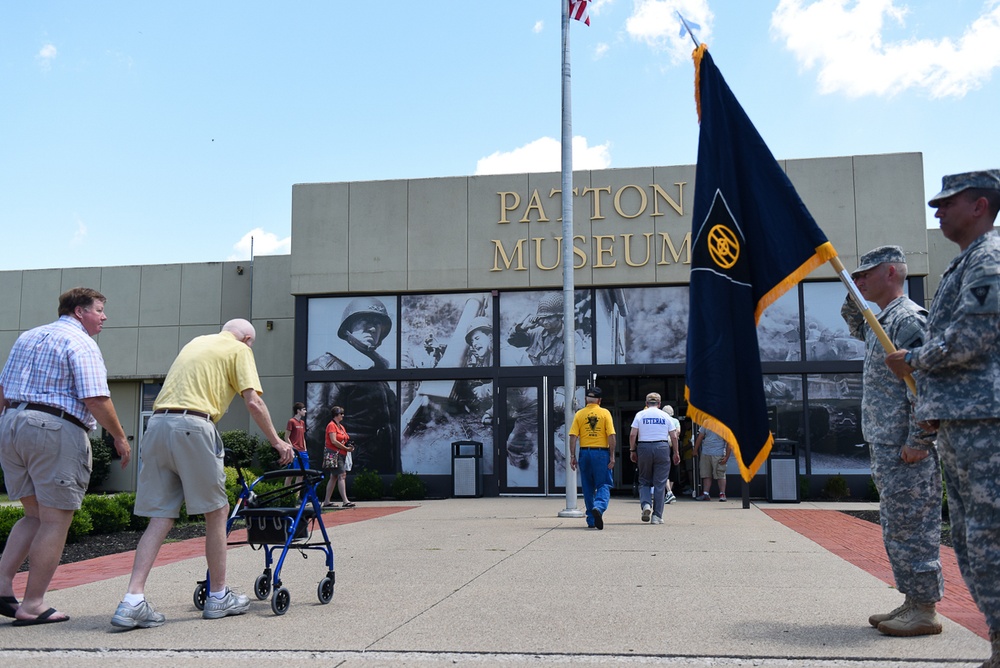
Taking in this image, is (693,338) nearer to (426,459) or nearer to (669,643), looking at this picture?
(669,643)

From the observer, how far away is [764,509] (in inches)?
607

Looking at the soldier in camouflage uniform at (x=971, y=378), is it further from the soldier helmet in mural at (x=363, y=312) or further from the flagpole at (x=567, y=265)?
the soldier helmet in mural at (x=363, y=312)

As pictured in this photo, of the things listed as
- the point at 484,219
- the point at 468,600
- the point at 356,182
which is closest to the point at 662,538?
the point at 468,600

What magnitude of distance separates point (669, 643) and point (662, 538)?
5.46 meters

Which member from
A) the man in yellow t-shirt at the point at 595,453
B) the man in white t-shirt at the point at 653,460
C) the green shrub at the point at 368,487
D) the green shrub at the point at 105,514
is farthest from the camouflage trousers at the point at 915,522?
the green shrub at the point at 368,487

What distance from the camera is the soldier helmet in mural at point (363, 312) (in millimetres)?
20156

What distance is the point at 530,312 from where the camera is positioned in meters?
19.7

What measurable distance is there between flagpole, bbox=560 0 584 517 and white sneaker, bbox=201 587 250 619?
26.1 ft

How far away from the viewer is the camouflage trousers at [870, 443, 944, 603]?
4898mm

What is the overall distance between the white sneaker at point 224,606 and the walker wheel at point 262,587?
202mm

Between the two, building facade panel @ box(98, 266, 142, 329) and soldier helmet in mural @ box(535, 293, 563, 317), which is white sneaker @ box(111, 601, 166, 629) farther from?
building facade panel @ box(98, 266, 142, 329)

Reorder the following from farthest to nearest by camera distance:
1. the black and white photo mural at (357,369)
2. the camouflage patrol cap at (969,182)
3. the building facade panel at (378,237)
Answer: the building facade panel at (378,237) → the black and white photo mural at (357,369) → the camouflage patrol cap at (969,182)

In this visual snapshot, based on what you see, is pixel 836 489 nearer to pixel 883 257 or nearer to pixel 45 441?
pixel 883 257

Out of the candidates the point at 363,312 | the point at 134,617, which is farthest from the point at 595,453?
the point at 363,312
